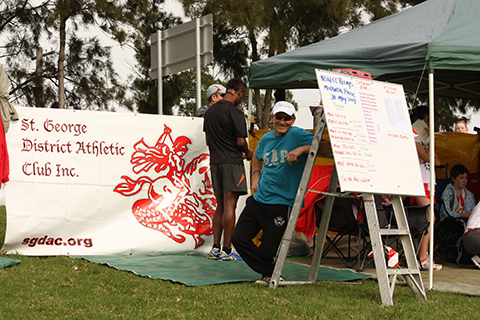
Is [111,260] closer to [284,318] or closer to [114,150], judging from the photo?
[114,150]

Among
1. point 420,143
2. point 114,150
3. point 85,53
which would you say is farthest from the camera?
point 85,53

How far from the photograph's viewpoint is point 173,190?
682 cm

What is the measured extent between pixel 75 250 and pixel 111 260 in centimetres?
55

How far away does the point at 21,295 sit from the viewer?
410 centimetres

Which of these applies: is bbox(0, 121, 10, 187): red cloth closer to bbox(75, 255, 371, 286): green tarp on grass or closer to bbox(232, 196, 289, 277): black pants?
bbox(75, 255, 371, 286): green tarp on grass

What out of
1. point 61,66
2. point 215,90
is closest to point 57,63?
point 61,66

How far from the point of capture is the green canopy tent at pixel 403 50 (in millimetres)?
5043

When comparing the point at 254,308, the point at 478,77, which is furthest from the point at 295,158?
the point at 478,77

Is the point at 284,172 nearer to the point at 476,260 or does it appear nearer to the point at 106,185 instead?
the point at 106,185

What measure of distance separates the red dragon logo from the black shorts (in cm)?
58

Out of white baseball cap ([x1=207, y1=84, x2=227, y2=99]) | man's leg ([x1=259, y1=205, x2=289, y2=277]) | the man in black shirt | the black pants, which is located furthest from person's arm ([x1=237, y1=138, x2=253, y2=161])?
man's leg ([x1=259, y1=205, x2=289, y2=277])

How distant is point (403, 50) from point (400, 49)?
0.13 feet

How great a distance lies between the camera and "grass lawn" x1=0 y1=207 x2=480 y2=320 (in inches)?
148

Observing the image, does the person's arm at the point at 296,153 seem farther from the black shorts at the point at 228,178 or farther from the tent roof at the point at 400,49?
the black shorts at the point at 228,178
